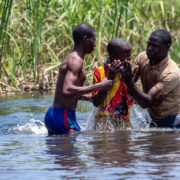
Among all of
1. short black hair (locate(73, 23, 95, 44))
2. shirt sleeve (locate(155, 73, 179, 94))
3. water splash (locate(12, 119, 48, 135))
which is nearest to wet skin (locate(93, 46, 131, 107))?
short black hair (locate(73, 23, 95, 44))

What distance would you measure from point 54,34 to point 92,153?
19.5 ft

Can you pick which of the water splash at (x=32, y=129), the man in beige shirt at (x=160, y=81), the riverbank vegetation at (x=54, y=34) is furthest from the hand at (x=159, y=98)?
the riverbank vegetation at (x=54, y=34)

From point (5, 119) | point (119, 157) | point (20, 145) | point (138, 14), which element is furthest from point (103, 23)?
point (119, 157)

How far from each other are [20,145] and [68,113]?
63 centimetres

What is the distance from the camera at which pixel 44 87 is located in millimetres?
9133

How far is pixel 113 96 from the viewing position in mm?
4828

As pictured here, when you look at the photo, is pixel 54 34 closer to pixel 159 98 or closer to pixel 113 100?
pixel 159 98

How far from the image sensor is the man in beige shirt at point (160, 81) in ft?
16.9

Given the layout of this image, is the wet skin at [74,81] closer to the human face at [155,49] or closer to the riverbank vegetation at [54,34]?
the human face at [155,49]

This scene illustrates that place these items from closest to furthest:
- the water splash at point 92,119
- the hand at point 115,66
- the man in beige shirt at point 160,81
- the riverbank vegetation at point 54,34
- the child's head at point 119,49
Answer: the hand at point 115,66
the child's head at point 119,49
the water splash at point 92,119
the man in beige shirt at point 160,81
the riverbank vegetation at point 54,34

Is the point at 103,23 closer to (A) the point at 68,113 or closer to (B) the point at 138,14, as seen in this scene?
(B) the point at 138,14

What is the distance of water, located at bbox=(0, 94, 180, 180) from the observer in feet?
10.9

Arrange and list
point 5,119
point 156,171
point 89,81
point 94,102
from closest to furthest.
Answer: point 156,171 → point 94,102 → point 5,119 → point 89,81

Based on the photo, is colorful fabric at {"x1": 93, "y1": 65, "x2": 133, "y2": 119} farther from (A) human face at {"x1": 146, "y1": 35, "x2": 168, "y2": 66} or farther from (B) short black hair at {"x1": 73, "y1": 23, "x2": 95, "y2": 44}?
(A) human face at {"x1": 146, "y1": 35, "x2": 168, "y2": 66}
